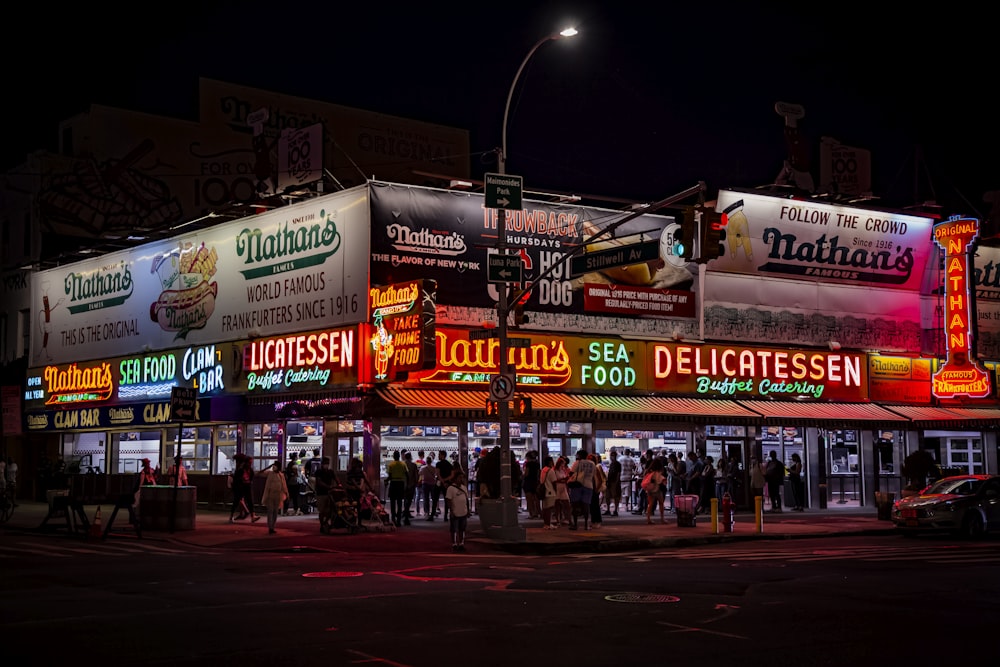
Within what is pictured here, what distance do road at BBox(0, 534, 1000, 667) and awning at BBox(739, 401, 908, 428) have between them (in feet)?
49.5

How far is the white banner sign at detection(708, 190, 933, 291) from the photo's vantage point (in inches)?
1414

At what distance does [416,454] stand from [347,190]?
753 cm

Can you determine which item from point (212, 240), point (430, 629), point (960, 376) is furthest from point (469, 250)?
point (430, 629)

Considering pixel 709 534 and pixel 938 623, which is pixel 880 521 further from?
pixel 938 623

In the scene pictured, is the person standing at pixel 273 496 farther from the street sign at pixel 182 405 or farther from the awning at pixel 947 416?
the awning at pixel 947 416

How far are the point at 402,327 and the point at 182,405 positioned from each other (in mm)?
6241

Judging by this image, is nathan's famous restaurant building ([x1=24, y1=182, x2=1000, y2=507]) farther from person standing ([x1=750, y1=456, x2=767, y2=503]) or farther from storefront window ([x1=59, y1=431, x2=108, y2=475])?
person standing ([x1=750, y1=456, x2=767, y2=503])

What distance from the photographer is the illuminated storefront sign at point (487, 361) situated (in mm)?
30125

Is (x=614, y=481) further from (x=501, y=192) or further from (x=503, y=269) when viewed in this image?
(x=501, y=192)

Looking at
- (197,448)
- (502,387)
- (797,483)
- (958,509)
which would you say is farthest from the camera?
(197,448)

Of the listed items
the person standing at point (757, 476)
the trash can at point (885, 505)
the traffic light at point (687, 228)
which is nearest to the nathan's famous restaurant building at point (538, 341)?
the person standing at point (757, 476)

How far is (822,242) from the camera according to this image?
123 ft

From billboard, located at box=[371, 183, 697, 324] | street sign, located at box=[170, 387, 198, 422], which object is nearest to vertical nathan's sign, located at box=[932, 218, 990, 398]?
billboard, located at box=[371, 183, 697, 324]

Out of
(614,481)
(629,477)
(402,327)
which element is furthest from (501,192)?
(629,477)
